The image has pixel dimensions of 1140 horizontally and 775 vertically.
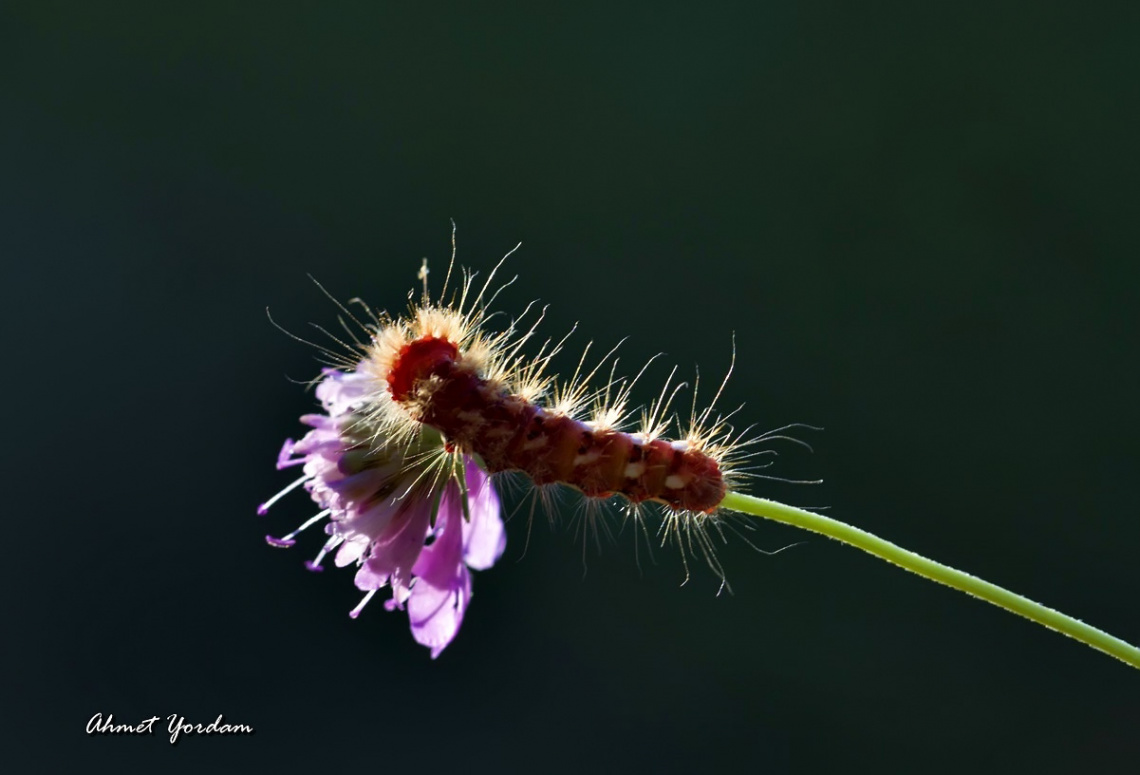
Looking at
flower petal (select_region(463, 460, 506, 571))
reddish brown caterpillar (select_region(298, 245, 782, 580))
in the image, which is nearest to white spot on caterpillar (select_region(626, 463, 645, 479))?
reddish brown caterpillar (select_region(298, 245, 782, 580))

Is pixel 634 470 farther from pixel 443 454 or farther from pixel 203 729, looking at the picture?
pixel 203 729

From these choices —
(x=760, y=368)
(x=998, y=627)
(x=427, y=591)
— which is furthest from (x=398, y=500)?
(x=998, y=627)

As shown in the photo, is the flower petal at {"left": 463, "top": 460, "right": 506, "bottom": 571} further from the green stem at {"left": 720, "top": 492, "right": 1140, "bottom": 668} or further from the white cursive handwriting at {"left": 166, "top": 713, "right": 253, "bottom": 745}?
the white cursive handwriting at {"left": 166, "top": 713, "right": 253, "bottom": 745}

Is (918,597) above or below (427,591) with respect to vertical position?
above

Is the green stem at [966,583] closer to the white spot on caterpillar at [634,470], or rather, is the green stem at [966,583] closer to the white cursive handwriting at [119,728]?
the white spot on caterpillar at [634,470]

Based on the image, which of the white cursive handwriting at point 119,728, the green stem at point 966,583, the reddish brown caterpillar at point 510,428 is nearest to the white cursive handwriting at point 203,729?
the white cursive handwriting at point 119,728

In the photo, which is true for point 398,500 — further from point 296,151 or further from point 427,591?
point 296,151
